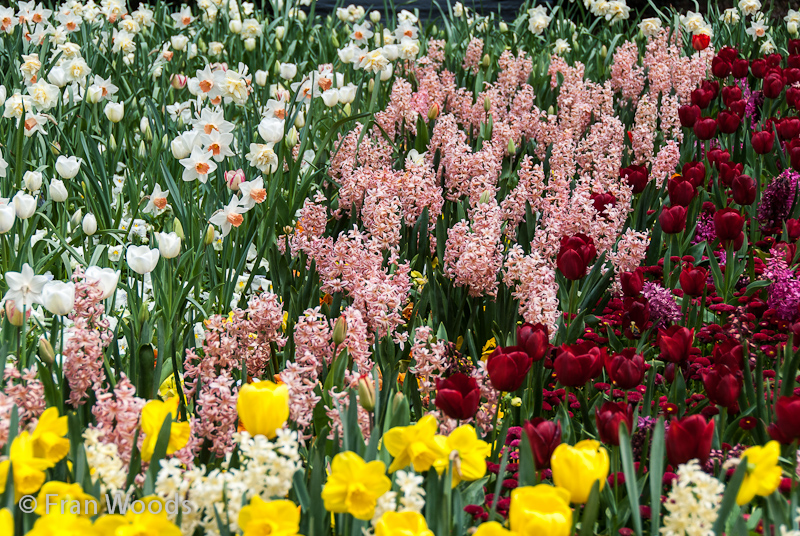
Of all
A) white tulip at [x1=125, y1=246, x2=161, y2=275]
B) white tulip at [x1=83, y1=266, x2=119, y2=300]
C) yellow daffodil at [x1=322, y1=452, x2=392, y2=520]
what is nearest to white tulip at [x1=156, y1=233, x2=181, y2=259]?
white tulip at [x1=125, y1=246, x2=161, y2=275]

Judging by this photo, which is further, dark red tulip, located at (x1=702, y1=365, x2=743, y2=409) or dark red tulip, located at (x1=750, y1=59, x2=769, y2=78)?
dark red tulip, located at (x1=750, y1=59, x2=769, y2=78)

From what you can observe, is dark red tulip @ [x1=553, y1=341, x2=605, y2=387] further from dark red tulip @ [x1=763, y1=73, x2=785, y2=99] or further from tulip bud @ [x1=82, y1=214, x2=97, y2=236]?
dark red tulip @ [x1=763, y1=73, x2=785, y2=99]

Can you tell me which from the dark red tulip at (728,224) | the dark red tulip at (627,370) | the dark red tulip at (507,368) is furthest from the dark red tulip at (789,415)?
the dark red tulip at (728,224)

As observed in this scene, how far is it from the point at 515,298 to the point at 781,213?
113cm

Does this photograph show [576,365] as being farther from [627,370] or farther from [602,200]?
[602,200]

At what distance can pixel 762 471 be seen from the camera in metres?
1.04

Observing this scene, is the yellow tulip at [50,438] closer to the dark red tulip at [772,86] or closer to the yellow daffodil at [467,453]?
the yellow daffodil at [467,453]

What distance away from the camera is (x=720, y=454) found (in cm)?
135

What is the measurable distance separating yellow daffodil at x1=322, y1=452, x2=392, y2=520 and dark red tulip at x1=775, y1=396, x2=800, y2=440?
0.63 m

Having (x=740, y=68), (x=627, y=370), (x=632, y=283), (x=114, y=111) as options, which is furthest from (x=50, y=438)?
(x=740, y=68)

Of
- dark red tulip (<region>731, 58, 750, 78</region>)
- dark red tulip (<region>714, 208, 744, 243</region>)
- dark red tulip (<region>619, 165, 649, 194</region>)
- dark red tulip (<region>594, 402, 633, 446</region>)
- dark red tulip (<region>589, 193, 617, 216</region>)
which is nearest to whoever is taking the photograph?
dark red tulip (<region>594, 402, 633, 446</region>)

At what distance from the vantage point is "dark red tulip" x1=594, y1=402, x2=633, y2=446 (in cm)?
127

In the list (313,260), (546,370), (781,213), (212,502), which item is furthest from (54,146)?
(781,213)

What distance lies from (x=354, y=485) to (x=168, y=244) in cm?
125
